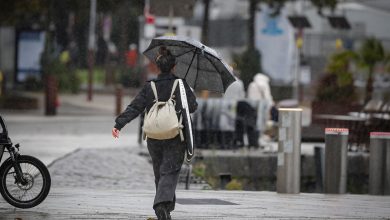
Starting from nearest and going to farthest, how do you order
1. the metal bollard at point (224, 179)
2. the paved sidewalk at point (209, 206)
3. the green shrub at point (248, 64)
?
the paved sidewalk at point (209, 206) < the metal bollard at point (224, 179) < the green shrub at point (248, 64)

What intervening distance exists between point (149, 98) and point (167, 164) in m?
0.67

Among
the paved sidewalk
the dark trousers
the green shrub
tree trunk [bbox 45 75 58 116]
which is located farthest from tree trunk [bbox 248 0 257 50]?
the dark trousers

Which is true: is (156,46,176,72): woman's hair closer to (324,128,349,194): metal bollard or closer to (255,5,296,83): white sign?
(324,128,349,194): metal bollard

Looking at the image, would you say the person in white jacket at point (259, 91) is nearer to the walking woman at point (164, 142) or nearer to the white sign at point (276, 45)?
the walking woman at point (164, 142)

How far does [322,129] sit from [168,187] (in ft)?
50.9

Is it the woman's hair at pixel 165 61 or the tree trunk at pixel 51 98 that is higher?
the woman's hair at pixel 165 61

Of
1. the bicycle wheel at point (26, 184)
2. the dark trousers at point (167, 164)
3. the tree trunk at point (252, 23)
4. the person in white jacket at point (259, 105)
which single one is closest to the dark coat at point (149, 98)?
the dark trousers at point (167, 164)

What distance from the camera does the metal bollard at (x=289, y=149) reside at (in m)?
15.3

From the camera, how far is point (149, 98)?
11211 mm

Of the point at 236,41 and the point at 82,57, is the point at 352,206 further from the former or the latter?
the point at 82,57

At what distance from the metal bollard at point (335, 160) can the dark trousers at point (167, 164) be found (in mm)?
4835

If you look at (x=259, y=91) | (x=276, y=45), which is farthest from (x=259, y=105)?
(x=276, y=45)

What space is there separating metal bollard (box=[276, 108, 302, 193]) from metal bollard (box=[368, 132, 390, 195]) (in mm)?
1102

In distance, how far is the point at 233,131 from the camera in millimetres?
23312
